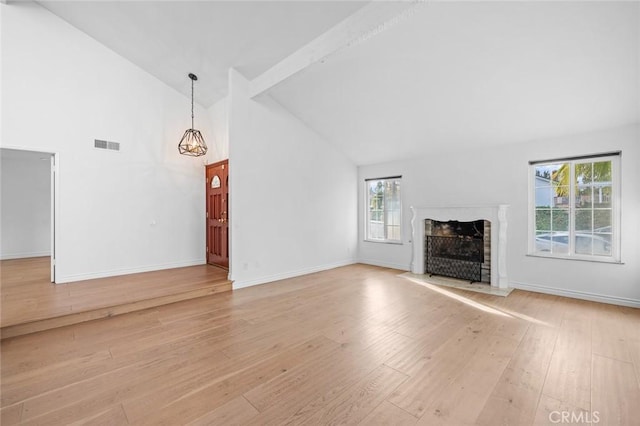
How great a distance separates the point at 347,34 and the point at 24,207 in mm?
8399

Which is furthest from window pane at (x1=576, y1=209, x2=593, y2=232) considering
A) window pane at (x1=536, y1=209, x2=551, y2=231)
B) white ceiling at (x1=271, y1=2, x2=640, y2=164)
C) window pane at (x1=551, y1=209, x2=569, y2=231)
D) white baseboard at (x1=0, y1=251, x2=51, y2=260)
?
white baseboard at (x1=0, y1=251, x2=51, y2=260)

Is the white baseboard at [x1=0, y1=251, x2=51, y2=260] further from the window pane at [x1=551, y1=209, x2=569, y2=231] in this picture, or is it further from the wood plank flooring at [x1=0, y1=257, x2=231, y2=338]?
the window pane at [x1=551, y1=209, x2=569, y2=231]

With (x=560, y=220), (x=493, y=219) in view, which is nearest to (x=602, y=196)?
(x=560, y=220)

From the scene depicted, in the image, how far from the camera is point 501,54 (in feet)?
10.0

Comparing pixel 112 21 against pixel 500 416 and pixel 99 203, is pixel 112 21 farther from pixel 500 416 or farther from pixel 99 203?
pixel 500 416

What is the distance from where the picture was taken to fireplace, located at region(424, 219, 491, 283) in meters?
4.75

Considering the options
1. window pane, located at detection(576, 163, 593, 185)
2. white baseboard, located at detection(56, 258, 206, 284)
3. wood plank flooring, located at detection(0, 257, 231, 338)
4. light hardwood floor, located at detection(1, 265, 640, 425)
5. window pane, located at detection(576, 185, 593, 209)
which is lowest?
light hardwood floor, located at detection(1, 265, 640, 425)

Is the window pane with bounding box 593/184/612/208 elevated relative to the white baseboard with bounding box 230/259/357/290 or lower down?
elevated

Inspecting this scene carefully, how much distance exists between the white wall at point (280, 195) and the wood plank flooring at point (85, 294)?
2.49ft

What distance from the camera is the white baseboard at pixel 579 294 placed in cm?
354

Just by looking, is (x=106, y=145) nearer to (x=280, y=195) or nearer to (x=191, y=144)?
(x=191, y=144)

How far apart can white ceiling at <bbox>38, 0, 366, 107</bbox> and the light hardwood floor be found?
3.57m

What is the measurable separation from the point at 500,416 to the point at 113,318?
3.90m

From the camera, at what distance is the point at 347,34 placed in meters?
3.17
